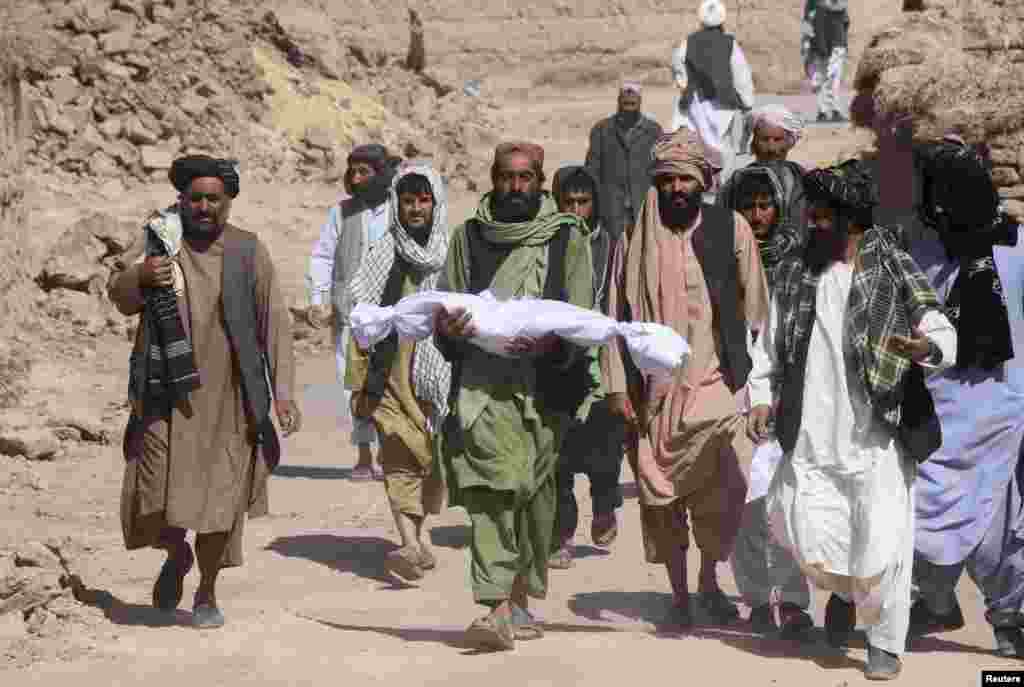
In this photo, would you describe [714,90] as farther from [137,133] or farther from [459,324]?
[459,324]

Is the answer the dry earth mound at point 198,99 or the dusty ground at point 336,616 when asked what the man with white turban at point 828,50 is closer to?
the dry earth mound at point 198,99

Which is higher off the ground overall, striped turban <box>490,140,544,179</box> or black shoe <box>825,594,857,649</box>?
striped turban <box>490,140,544,179</box>

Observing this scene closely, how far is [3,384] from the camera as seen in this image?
1303 cm

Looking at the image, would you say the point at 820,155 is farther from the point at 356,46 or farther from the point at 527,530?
the point at 527,530

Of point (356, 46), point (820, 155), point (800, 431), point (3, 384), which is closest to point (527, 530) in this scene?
point (800, 431)

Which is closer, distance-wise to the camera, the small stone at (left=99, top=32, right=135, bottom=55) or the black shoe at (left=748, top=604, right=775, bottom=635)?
the black shoe at (left=748, top=604, right=775, bottom=635)

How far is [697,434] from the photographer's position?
7.93 metres

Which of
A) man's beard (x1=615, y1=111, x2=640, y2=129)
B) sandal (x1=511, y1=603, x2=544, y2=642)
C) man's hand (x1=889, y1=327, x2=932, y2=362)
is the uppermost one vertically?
Result: man's hand (x1=889, y1=327, x2=932, y2=362)

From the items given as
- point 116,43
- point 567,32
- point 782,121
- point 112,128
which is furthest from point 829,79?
point 782,121

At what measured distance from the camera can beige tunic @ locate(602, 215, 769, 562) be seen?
794 centimetres

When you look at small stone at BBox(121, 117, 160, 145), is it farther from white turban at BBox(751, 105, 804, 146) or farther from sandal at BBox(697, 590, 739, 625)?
sandal at BBox(697, 590, 739, 625)

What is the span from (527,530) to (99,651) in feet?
5.08

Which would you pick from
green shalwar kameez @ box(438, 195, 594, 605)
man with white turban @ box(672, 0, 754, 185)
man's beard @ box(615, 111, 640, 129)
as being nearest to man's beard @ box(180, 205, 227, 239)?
green shalwar kameez @ box(438, 195, 594, 605)

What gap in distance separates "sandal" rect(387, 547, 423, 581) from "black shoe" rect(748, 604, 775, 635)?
165 centimetres
